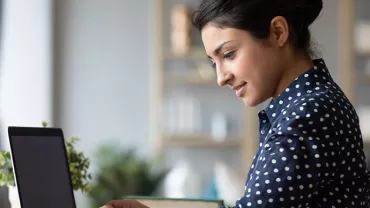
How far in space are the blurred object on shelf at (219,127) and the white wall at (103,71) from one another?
541 mm

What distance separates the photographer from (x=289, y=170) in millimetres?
1191

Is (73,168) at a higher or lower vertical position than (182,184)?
higher

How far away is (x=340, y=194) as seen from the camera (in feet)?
4.23

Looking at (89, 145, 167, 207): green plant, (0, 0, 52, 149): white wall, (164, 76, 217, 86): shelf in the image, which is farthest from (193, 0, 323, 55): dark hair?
(164, 76, 217, 86): shelf

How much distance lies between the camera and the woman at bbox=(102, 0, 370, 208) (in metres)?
1.20

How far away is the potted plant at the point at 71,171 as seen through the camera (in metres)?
1.65

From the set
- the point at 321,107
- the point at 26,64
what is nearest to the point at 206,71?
the point at 26,64

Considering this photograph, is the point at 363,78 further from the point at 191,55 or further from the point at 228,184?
the point at 228,184

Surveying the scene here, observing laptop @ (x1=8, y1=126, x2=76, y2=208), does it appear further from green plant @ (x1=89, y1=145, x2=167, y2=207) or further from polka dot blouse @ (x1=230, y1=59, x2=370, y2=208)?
green plant @ (x1=89, y1=145, x2=167, y2=207)

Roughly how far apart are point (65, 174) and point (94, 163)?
4221 millimetres

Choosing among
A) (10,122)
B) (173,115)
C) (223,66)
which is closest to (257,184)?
(223,66)

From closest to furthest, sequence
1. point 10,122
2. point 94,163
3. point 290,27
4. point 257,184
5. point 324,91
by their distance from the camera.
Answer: point 257,184
point 324,91
point 290,27
point 10,122
point 94,163

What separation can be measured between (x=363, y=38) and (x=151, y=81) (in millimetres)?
1691

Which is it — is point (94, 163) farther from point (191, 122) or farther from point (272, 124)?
point (272, 124)
